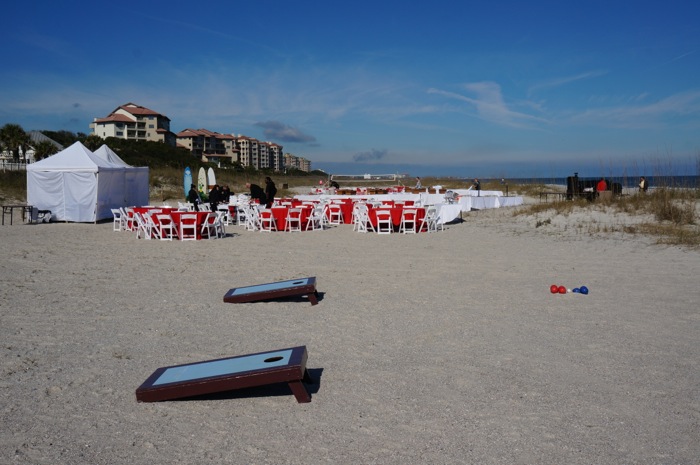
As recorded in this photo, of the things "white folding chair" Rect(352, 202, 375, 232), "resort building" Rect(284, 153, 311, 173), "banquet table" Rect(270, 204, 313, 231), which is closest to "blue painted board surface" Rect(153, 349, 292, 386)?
"white folding chair" Rect(352, 202, 375, 232)

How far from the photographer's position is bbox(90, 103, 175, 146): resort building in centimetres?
8981

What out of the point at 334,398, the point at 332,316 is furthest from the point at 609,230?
the point at 334,398

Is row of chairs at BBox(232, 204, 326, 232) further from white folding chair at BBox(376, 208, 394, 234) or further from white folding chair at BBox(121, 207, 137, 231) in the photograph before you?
white folding chair at BBox(121, 207, 137, 231)

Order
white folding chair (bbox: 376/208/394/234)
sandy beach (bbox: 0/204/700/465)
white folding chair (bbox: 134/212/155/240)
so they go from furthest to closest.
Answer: white folding chair (bbox: 376/208/394/234) → white folding chair (bbox: 134/212/155/240) → sandy beach (bbox: 0/204/700/465)

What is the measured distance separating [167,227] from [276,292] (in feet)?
28.2

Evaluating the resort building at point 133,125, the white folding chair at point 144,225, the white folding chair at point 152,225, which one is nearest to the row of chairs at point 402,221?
the white folding chair at point 152,225

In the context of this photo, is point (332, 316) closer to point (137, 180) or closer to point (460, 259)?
point (460, 259)

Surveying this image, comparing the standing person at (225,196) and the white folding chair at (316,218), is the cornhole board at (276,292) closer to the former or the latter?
the white folding chair at (316,218)

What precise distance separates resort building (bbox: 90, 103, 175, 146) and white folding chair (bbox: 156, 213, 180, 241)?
80035 millimetres

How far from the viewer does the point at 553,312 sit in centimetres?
668

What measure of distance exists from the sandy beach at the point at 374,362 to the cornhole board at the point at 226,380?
11 centimetres

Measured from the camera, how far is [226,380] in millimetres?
3857

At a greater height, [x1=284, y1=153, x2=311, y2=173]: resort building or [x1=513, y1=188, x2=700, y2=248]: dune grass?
[x1=284, y1=153, x2=311, y2=173]: resort building

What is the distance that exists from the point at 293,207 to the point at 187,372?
42.4 feet
